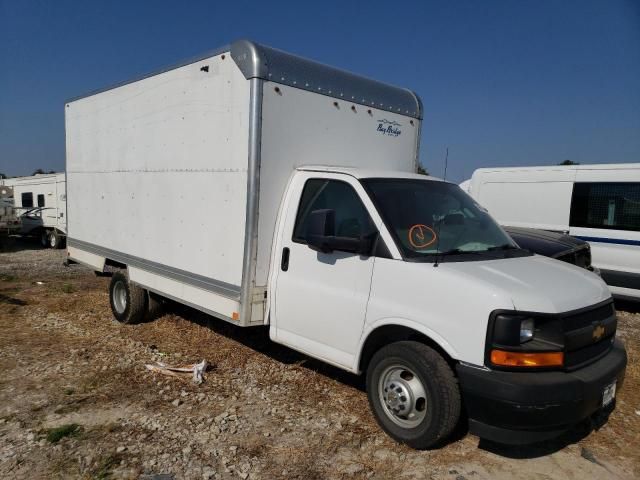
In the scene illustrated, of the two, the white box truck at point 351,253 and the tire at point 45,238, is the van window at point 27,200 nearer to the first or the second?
the tire at point 45,238

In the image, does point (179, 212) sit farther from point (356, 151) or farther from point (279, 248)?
point (356, 151)

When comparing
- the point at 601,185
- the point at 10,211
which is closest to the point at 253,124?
the point at 601,185

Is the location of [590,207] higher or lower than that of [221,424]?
higher

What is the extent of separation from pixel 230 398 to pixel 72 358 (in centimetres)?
215

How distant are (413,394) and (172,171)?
3.58 m

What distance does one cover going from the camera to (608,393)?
140 inches

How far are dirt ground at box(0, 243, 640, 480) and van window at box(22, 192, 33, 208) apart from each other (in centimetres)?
1491

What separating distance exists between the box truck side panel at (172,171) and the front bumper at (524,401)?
230 cm

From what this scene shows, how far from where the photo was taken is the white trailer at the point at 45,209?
1691 centimetres

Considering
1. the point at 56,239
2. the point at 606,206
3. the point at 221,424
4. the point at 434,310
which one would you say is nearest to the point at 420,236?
the point at 434,310

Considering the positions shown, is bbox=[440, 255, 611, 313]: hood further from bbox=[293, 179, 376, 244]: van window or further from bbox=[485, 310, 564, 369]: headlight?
bbox=[293, 179, 376, 244]: van window

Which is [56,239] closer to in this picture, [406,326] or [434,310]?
[406,326]

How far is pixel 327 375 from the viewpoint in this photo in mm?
5129

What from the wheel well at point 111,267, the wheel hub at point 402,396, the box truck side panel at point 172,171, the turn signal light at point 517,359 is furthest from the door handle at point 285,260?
the wheel well at point 111,267
